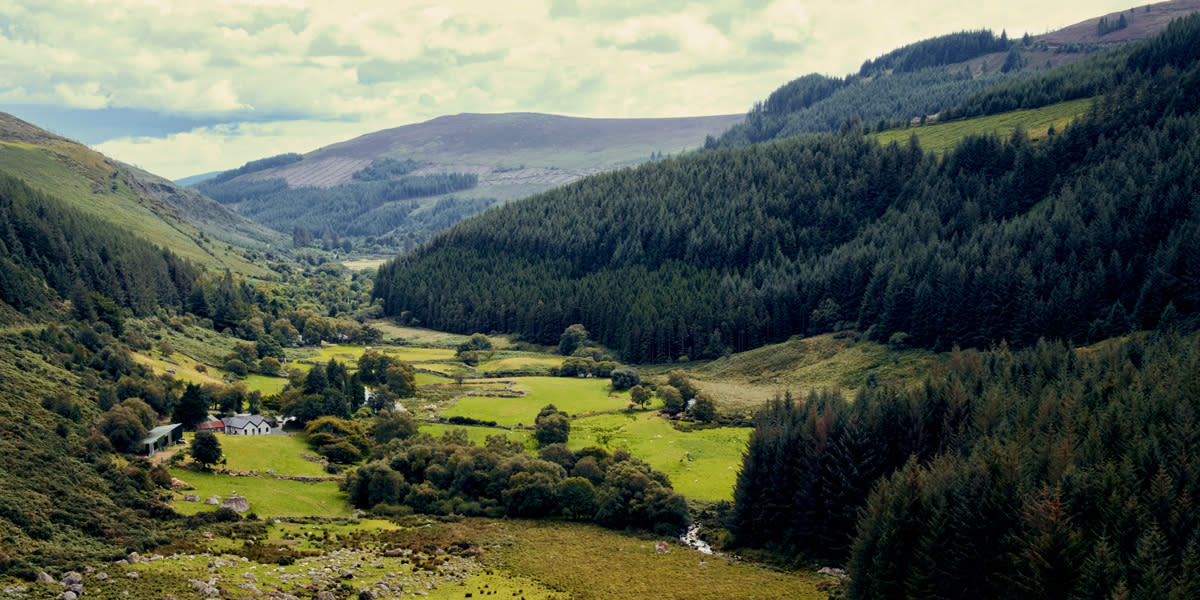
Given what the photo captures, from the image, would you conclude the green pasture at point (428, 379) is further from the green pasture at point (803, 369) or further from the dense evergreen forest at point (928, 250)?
the dense evergreen forest at point (928, 250)

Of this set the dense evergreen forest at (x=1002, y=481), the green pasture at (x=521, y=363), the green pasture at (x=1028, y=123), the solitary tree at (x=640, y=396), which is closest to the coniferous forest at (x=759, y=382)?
the dense evergreen forest at (x=1002, y=481)

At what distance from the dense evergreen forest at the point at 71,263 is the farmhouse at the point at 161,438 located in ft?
128

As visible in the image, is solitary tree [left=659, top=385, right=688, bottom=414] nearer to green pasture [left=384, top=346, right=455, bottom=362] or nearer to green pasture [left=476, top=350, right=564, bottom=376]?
green pasture [left=476, top=350, right=564, bottom=376]

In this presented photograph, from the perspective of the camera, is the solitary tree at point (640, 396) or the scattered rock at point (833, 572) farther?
the solitary tree at point (640, 396)

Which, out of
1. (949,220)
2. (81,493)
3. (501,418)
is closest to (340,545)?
(81,493)

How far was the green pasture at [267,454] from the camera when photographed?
269ft

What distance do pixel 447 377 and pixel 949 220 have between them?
99191 millimetres

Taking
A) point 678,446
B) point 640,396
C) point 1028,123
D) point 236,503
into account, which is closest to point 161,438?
point 236,503

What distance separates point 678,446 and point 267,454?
45.5 m

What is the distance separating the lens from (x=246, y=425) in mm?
95125

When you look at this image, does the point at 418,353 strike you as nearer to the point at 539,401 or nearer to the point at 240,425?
the point at 539,401

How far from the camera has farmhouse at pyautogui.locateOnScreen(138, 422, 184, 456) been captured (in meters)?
78.1

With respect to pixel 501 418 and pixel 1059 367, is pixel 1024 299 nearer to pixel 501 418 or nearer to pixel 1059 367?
pixel 1059 367

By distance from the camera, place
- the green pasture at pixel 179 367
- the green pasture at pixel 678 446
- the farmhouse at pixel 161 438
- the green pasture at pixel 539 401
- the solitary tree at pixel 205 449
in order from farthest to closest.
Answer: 1. the green pasture at pixel 539 401
2. the green pasture at pixel 179 367
3. the green pasture at pixel 678 446
4. the farmhouse at pixel 161 438
5. the solitary tree at pixel 205 449
